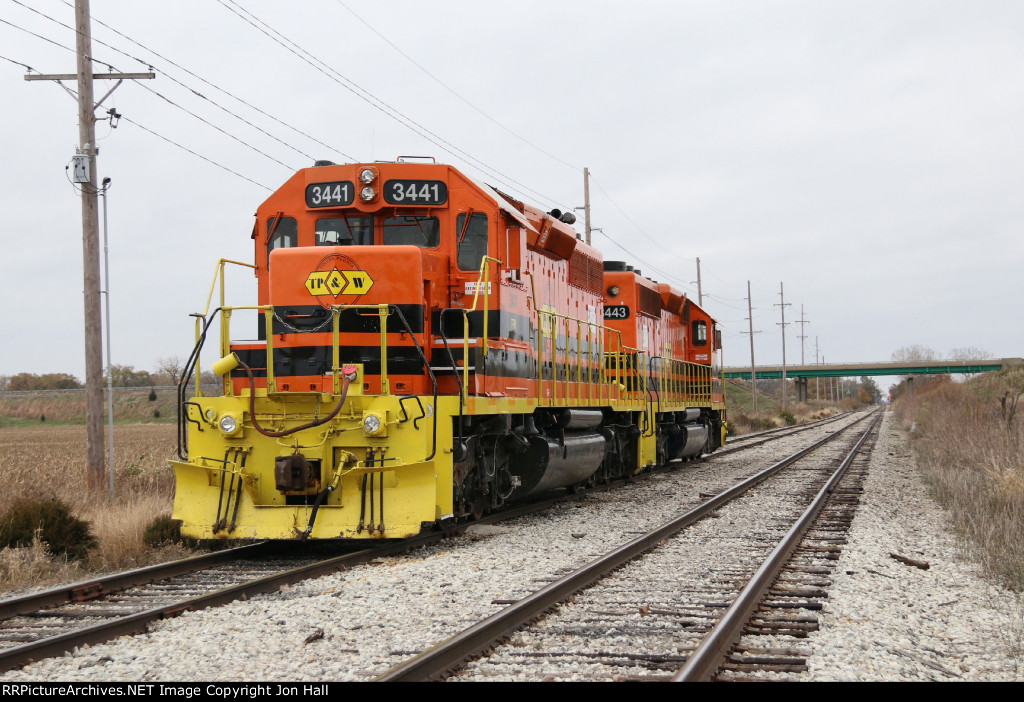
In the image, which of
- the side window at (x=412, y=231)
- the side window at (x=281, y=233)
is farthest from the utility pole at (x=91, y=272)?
the side window at (x=412, y=231)

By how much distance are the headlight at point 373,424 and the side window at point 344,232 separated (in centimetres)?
217

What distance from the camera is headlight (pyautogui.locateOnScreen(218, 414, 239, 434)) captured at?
8.23 metres

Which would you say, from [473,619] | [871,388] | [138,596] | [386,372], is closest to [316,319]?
[386,372]

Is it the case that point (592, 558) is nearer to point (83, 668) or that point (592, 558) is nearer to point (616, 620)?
point (616, 620)

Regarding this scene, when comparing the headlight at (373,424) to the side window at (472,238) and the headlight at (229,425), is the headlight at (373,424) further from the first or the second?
the side window at (472,238)

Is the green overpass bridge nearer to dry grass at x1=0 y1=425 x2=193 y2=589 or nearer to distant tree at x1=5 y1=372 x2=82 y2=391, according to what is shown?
distant tree at x1=5 y1=372 x2=82 y2=391

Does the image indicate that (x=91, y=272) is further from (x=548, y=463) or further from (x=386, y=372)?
(x=548, y=463)

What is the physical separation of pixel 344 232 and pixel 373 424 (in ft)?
7.84

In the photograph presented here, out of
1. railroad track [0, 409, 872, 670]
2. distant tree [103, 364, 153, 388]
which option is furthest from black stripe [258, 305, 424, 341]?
distant tree [103, 364, 153, 388]

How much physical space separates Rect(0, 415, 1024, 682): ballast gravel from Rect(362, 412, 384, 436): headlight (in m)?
1.10

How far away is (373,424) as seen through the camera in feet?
26.2

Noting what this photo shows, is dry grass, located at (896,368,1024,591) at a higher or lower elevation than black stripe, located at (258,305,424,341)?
lower

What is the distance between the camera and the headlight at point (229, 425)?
8.23m
